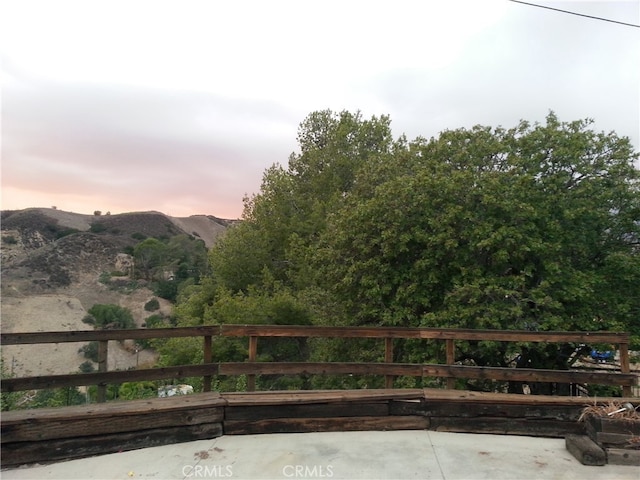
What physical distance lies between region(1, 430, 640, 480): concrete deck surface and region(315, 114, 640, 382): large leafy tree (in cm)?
677

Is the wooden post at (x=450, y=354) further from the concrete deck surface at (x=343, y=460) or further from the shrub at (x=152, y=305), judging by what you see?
the shrub at (x=152, y=305)

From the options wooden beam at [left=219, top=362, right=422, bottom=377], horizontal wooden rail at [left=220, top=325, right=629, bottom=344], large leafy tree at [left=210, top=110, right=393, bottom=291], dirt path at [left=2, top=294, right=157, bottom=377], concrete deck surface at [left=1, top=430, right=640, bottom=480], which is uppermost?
large leafy tree at [left=210, top=110, right=393, bottom=291]

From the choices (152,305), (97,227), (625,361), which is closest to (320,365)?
(625,361)

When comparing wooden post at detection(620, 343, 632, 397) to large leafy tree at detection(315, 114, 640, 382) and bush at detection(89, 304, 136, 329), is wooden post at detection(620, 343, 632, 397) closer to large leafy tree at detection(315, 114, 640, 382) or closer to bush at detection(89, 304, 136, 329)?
large leafy tree at detection(315, 114, 640, 382)

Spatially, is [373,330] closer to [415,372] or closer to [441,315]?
[415,372]

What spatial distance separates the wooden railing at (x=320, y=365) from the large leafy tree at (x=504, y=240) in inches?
229

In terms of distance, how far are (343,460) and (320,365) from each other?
3.94 ft

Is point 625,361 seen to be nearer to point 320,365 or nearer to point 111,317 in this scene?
point 320,365

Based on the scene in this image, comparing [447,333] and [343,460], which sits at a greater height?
[447,333]

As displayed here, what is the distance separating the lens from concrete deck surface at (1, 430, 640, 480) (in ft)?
10.4

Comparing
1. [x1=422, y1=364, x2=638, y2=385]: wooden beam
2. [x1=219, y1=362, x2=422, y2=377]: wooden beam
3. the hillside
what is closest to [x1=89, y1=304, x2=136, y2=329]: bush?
the hillside

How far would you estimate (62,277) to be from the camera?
233 ft

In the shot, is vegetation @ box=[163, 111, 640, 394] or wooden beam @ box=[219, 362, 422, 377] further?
vegetation @ box=[163, 111, 640, 394]

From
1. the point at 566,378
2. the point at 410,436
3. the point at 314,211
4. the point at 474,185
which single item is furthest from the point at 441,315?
the point at 314,211
